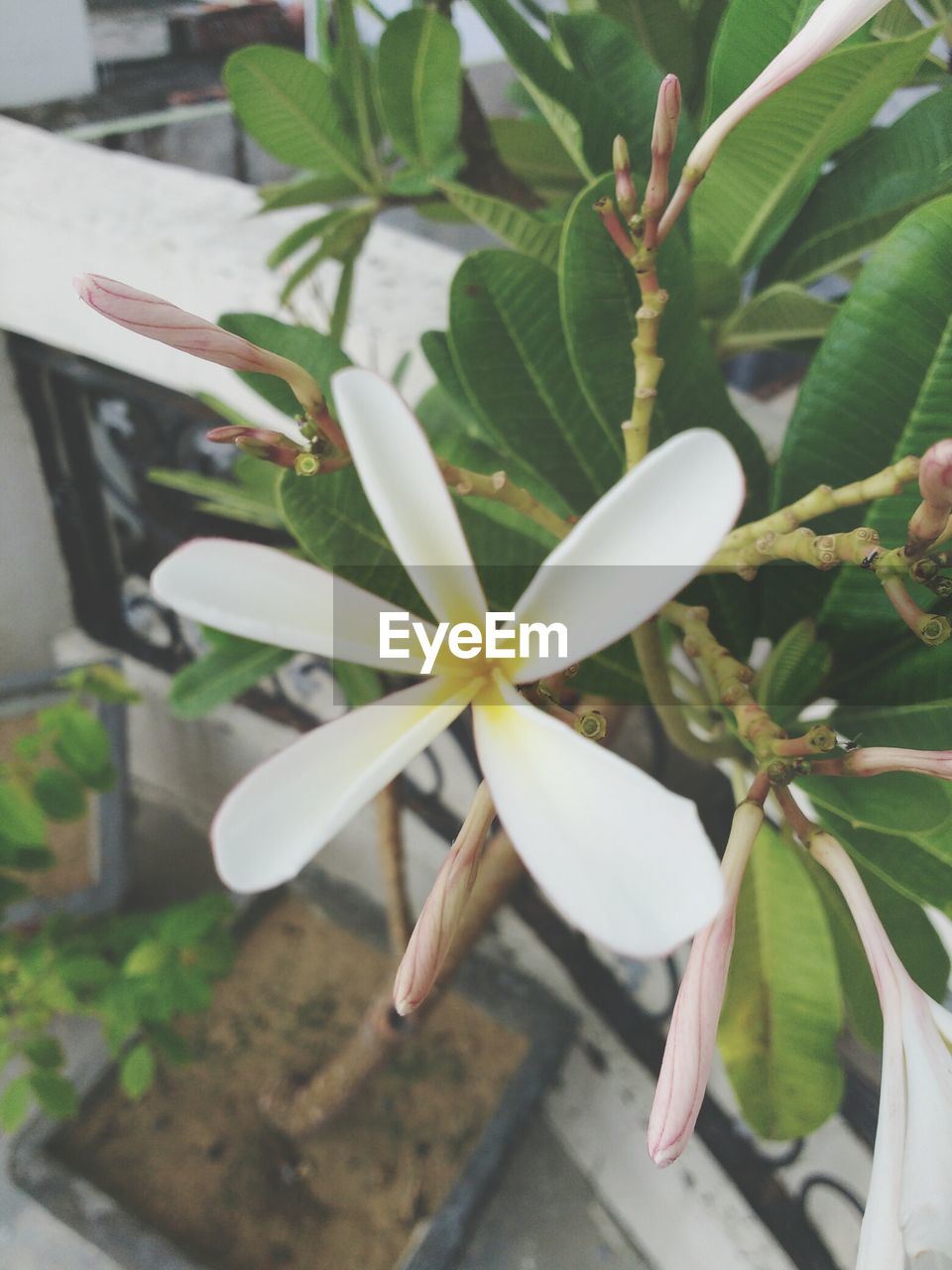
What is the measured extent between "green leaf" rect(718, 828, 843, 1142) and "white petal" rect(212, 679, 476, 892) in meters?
0.27

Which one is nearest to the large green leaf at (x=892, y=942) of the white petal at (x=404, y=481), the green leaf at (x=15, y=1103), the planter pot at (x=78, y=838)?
the white petal at (x=404, y=481)

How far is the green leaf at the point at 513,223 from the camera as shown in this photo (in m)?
0.38

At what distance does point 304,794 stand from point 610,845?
6cm

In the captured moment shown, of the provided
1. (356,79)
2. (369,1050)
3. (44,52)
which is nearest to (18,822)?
(369,1050)

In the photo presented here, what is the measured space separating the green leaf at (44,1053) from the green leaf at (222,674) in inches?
16.2

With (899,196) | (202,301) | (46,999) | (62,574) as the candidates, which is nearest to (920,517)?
(899,196)

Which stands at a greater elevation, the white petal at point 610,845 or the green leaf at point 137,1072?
the white petal at point 610,845

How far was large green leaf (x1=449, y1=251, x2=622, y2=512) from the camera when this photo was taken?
326 millimetres

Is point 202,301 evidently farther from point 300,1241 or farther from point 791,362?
point 300,1241

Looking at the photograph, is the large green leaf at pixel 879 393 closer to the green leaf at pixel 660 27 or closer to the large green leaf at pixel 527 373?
the large green leaf at pixel 527 373

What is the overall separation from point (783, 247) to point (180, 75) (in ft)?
3.07

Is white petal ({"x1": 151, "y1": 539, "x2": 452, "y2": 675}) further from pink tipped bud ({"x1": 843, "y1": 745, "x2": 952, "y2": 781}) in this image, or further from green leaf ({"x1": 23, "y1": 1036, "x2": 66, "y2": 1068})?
green leaf ({"x1": 23, "y1": 1036, "x2": 66, "y2": 1068})

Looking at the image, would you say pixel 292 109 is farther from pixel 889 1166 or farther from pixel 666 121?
pixel 889 1166

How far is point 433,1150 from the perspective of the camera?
97 cm
